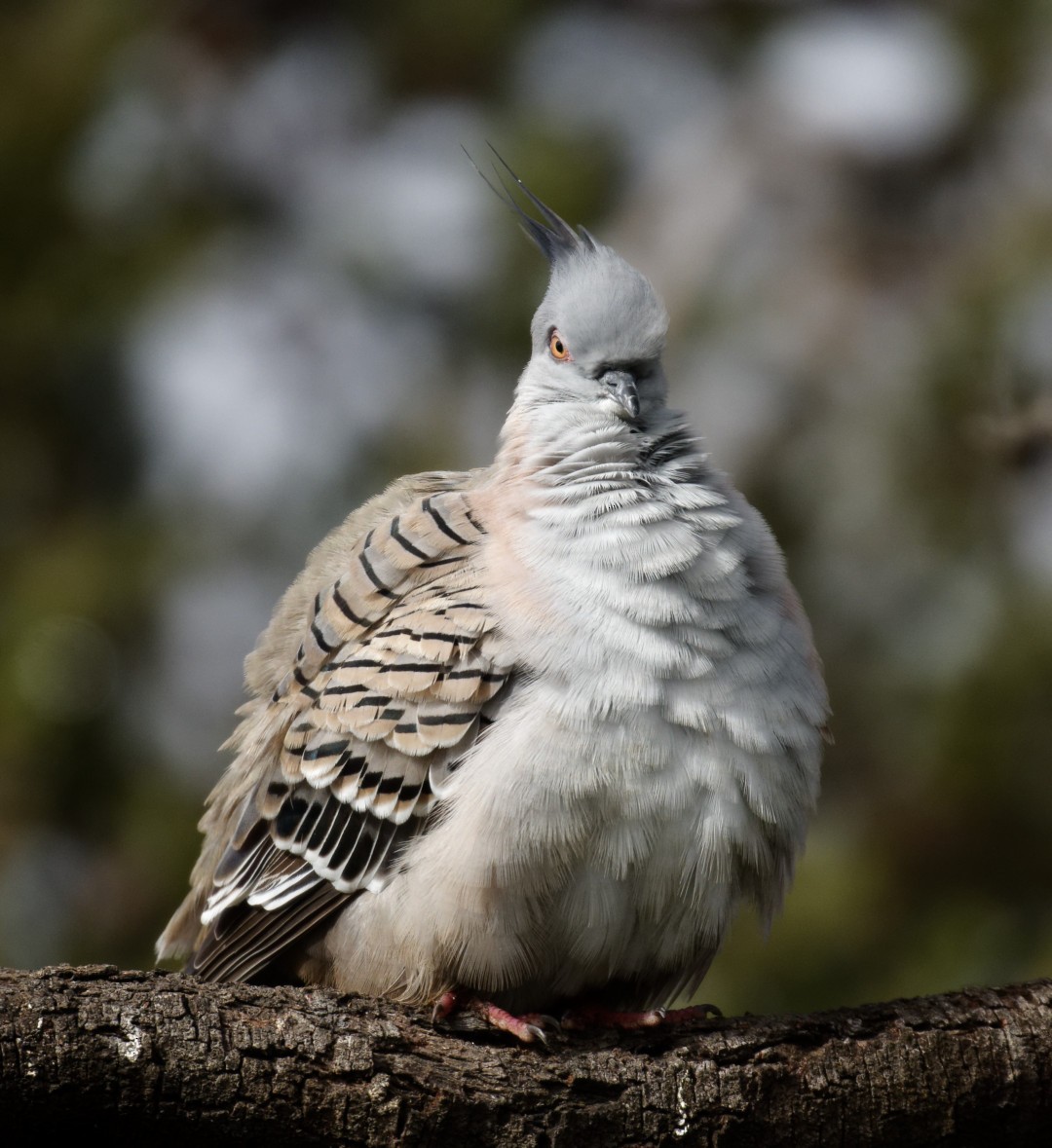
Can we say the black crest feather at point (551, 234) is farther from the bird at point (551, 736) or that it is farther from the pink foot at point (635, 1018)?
the pink foot at point (635, 1018)

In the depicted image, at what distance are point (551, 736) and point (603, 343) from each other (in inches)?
49.4

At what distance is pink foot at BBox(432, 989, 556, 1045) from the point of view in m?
3.68

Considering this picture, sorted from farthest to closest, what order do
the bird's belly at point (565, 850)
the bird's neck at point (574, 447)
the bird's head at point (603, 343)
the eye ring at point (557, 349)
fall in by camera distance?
1. the eye ring at point (557, 349)
2. the bird's head at point (603, 343)
3. the bird's neck at point (574, 447)
4. the bird's belly at point (565, 850)

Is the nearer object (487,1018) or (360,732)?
(487,1018)

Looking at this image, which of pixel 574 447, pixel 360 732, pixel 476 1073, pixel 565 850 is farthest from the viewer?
pixel 574 447

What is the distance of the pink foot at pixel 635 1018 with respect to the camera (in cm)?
375

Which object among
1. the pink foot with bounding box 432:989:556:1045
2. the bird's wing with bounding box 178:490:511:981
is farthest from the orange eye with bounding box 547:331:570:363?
the pink foot with bounding box 432:989:556:1045

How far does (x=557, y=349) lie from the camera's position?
176 inches

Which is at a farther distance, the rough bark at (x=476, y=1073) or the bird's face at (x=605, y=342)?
the bird's face at (x=605, y=342)

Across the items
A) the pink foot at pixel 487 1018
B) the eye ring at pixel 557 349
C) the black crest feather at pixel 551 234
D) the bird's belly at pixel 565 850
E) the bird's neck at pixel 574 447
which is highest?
the black crest feather at pixel 551 234

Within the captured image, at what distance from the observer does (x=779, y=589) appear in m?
4.12

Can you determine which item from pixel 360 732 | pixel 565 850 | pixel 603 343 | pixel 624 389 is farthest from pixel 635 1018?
pixel 603 343

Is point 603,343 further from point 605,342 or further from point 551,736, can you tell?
point 551,736

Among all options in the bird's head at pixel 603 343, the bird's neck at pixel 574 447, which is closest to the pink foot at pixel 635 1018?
the bird's neck at pixel 574 447
